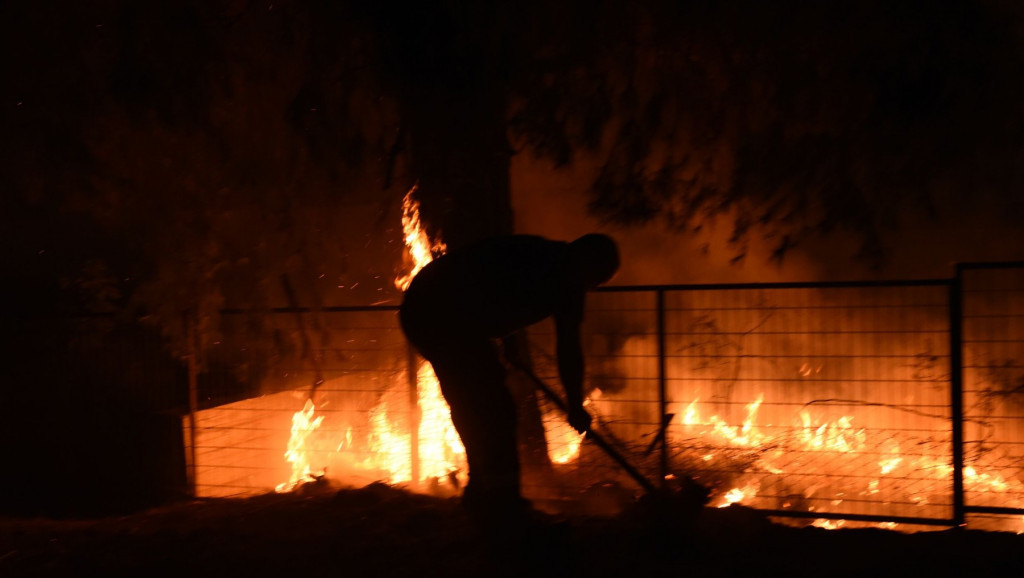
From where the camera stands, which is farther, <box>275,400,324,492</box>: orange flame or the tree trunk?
<box>275,400,324,492</box>: orange flame

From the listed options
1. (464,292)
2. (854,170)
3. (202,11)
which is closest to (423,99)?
(202,11)

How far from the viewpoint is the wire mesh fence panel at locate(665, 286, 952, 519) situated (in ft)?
21.3

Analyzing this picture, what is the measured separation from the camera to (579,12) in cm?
629

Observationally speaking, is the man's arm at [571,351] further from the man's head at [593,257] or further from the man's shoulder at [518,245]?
the man's shoulder at [518,245]

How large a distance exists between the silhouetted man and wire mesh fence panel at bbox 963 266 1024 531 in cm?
306

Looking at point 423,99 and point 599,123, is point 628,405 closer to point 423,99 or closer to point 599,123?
point 599,123

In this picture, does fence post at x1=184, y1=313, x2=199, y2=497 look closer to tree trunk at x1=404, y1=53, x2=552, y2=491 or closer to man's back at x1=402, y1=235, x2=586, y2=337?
tree trunk at x1=404, y1=53, x2=552, y2=491

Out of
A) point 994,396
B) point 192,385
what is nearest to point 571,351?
point 192,385

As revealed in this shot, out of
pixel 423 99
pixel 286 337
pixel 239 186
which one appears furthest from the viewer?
pixel 286 337

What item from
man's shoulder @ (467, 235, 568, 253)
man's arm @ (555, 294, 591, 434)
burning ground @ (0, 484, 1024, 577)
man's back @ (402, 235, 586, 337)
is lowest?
burning ground @ (0, 484, 1024, 577)

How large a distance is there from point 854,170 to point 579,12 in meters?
2.33

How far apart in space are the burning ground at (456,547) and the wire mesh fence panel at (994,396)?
1400mm

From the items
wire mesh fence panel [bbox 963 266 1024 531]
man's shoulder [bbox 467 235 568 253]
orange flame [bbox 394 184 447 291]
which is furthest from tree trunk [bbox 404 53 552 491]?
wire mesh fence panel [bbox 963 266 1024 531]

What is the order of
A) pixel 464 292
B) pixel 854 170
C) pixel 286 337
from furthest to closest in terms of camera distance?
1. pixel 286 337
2. pixel 854 170
3. pixel 464 292
